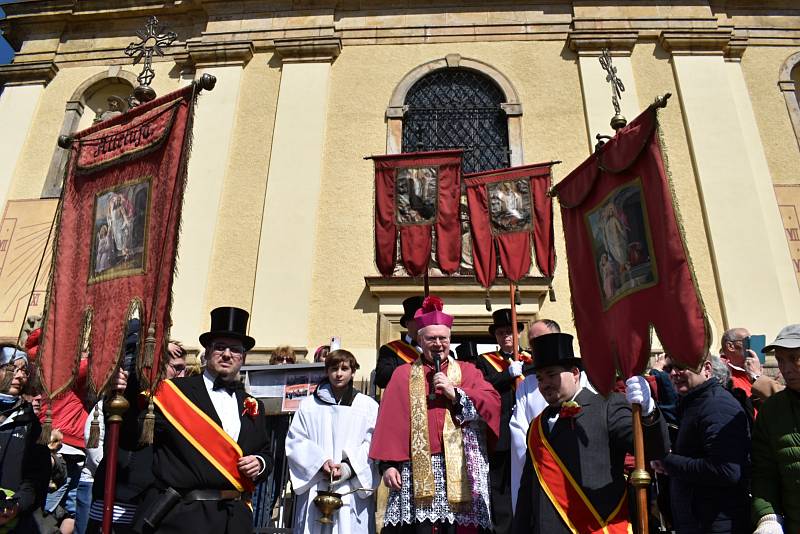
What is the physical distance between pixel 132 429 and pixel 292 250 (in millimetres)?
6288

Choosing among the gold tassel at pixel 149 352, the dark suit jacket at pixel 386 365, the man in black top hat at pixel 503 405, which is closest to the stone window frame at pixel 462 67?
the man in black top hat at pixel 503 405

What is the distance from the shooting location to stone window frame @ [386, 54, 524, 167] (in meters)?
A: 10.4

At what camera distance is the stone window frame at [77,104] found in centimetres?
1113

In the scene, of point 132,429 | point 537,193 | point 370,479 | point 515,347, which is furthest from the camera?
point 537,193

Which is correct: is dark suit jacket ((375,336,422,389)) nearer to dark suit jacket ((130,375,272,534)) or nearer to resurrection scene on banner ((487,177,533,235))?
dark suit jacket ((130,375,272,534))

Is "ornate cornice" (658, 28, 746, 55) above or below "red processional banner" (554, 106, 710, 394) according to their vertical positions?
above

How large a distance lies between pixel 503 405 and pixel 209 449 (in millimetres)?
2265

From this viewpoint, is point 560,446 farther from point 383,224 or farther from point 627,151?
point 383,224

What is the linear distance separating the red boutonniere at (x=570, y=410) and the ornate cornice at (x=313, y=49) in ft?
30.5

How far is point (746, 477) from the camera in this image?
3.19 metres

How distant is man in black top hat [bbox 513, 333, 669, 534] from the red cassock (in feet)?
1.13

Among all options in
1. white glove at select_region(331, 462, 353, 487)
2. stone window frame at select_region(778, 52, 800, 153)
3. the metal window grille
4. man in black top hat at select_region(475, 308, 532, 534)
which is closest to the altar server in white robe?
white glove at select_region(331, 462, 353, 487)

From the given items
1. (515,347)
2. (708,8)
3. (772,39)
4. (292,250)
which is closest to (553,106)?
(708,8)

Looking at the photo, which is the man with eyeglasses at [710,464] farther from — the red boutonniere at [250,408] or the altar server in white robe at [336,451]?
the red boutonniere at [250,408]
